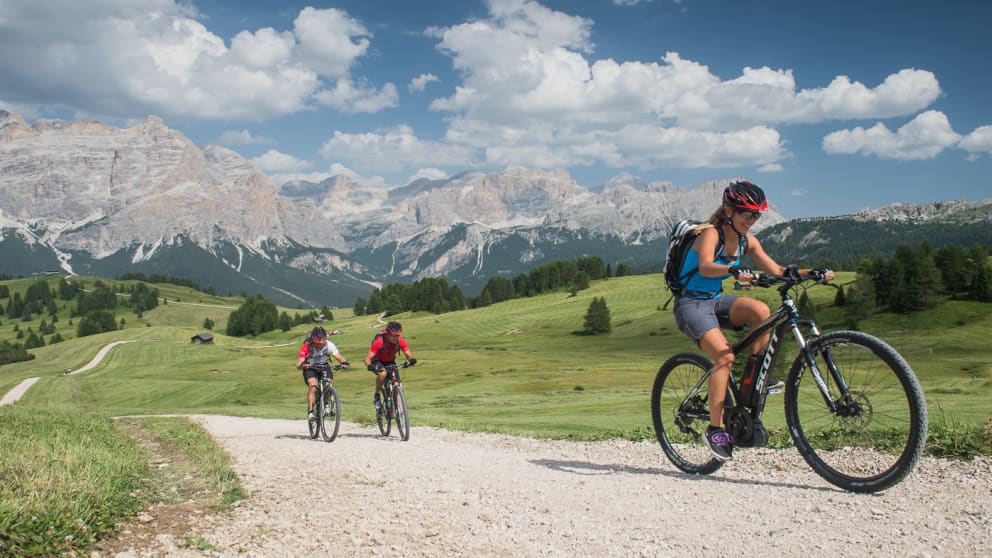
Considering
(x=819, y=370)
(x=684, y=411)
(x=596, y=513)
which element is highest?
(x=819, y=370)

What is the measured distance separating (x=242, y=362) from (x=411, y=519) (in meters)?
112

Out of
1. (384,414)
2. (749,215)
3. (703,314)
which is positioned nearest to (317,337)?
(384,414)

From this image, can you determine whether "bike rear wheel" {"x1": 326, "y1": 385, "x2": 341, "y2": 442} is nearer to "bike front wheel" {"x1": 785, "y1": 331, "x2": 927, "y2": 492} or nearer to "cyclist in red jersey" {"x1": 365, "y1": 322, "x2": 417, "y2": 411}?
"cyclist in red jersey" {"x1": 365, "y1": 322, "x2": 417, "y2": 411}

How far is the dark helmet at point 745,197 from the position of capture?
837 cm

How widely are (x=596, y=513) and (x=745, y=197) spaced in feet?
14.8

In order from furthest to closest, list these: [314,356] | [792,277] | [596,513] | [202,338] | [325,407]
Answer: [202,338] → [314,356] → [325,407] → [792,277] → [596,513]

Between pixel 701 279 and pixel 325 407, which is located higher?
pixel 701 279

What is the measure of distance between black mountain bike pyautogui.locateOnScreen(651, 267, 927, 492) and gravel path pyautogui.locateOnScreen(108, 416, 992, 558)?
0.35m

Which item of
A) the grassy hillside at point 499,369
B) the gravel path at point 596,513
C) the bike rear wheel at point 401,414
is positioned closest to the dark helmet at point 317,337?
the bike rear wheel at point 401,414

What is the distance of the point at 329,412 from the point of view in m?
18.2

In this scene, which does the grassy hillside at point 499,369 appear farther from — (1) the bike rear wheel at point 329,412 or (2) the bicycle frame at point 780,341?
(2) the bicycle frame at point 780,341

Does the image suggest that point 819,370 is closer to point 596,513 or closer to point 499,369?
point 596,513

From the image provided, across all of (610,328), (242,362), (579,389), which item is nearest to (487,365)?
(579,389)

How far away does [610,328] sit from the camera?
13762cm
